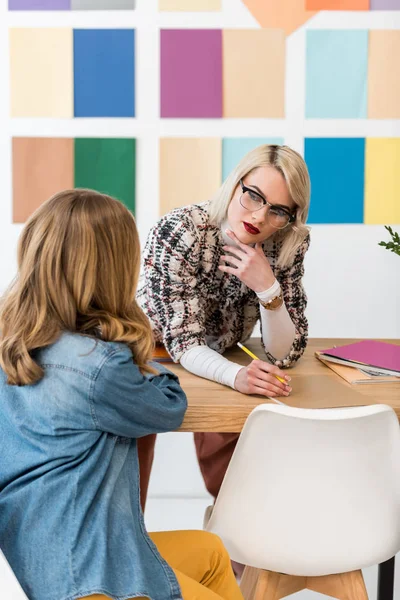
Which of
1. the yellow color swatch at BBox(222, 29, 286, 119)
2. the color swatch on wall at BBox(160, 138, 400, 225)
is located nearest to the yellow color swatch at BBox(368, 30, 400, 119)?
the color swatch on wall at BBox(160, 138, 400, 225)

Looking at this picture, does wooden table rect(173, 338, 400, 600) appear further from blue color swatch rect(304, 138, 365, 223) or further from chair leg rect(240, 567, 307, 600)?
blue color swatch rect(304, 138, 365, 223)

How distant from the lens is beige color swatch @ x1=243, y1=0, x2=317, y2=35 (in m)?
2.84

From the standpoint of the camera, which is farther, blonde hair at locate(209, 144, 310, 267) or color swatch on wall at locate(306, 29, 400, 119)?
color swatch on wall at locate(306, 29, 400, 119)

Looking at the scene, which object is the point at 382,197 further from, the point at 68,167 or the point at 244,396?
the point at 244,396

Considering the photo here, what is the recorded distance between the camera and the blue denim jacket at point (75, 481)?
1.08 metres

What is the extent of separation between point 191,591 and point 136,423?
0.30 metres

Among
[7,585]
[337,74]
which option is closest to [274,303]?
[7,585]

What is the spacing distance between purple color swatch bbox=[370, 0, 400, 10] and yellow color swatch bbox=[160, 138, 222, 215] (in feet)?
2.73

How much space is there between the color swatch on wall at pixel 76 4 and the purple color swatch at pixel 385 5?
977 mm

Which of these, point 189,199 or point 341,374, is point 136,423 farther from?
point 189,199

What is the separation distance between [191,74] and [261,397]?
181 centimetres

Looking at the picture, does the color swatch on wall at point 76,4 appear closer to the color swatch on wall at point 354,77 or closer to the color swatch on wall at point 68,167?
the color swatch on wall at point 68,167

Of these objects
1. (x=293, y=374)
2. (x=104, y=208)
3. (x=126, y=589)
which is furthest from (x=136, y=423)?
(x=293, y=374)

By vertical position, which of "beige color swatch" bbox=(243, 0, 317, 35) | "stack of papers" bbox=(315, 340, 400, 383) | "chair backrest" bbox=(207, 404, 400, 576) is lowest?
"chair backrest" bbox=(207, 404, 400, 576)
